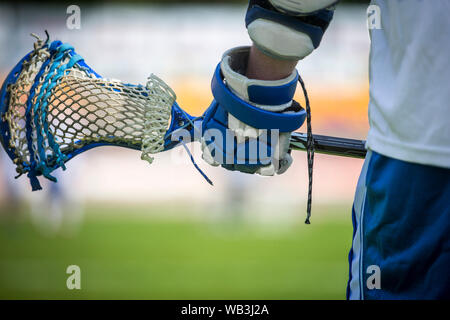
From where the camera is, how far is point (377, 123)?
2.33ft

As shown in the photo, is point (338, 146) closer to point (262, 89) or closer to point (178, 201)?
point (262, 89)

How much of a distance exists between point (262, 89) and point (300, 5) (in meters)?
0.14

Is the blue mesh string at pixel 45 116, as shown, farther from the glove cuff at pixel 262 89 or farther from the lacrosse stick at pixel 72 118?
the glove cuff at pixel 262 89

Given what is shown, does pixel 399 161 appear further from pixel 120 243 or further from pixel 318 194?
pixel 318 194

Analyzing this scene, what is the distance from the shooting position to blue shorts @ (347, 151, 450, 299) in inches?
25.9

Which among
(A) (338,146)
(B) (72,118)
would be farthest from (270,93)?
(B) (72,118)

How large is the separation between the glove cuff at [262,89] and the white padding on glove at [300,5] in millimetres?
112

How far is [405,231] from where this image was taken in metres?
0.68

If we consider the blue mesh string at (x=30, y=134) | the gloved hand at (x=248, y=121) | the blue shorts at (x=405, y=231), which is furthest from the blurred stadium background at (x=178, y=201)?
the blue shorts at (x=405, y=231)

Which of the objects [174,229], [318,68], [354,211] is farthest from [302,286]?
[318,68]

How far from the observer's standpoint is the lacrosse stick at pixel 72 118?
0.86 m

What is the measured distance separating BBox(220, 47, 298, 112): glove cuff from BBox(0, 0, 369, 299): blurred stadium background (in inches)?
8.4

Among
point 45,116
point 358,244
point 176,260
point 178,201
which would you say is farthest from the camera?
point 178,201

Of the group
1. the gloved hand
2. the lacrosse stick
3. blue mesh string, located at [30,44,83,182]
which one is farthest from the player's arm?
blue mesh string, located at [30,44,83,182]
